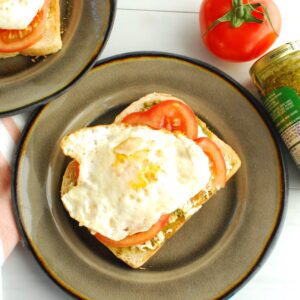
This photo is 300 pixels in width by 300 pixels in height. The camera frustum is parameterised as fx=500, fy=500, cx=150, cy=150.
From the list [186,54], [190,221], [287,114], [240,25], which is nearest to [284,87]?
[287,114]

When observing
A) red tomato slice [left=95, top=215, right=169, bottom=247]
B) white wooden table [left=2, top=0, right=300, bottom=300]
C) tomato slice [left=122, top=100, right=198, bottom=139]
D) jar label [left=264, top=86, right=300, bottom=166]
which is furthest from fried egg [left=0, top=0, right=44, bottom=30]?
jar label [left=264, top=86, right=300, bottom=166]

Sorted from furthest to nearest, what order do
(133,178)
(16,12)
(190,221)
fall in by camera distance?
(190,221)
(16,12)
(133,178)

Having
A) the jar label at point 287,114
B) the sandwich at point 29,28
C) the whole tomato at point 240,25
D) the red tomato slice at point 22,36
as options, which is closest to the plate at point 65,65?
the sandwich at point 29,28

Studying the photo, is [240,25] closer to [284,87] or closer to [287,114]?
[284,87]

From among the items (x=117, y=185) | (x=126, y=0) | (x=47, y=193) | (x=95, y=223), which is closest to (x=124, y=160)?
(x=117, y=185)

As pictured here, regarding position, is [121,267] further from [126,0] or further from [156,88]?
[126,0]

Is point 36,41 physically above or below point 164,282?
above
